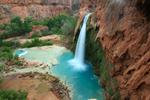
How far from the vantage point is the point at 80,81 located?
19438mm

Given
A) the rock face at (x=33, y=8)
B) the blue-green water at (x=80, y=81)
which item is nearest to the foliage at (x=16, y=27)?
the rock face at (x=33, y=8)

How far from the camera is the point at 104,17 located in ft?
59.5

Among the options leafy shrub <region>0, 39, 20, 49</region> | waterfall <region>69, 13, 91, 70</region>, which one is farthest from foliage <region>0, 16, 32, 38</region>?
waterfall <region>69, 13, 91, 70</region>

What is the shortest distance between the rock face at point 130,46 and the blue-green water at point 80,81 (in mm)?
2836

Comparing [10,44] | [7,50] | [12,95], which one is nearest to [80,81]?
[12,95]

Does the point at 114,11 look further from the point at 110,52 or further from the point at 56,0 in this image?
the point at 56,0

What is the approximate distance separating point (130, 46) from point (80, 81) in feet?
23.4

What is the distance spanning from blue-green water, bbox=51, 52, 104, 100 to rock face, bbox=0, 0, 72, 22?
21.3m

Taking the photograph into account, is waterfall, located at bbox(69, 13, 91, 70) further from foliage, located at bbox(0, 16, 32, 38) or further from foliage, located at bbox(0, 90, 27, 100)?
foliage, located at bbox(0, 16, 32, 38)

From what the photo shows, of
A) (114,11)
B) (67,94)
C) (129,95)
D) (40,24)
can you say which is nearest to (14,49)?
(40,24)

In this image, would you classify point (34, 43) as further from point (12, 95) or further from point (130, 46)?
point (130, 46)

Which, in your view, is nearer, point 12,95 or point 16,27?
Result: point 12,95

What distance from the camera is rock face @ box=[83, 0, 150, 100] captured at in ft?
37.6

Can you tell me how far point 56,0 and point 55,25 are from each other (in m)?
8.60
